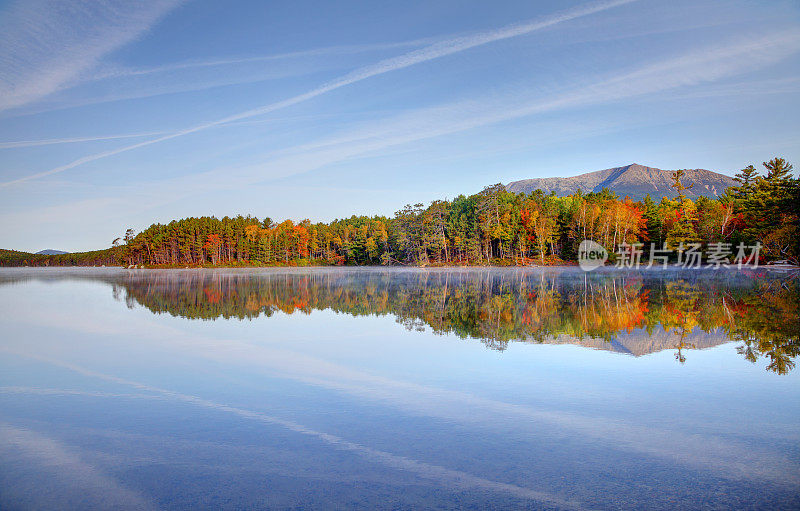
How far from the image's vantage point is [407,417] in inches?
214

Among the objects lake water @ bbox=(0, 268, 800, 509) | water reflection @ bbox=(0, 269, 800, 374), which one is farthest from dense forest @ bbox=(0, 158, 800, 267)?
lake water @ bbox=(0, 268, 800, 509)

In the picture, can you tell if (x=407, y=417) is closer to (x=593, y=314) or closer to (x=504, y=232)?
(x=593, y=314)

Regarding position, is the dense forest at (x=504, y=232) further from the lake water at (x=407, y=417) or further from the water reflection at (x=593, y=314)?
the lake water at (x=407, y=417)

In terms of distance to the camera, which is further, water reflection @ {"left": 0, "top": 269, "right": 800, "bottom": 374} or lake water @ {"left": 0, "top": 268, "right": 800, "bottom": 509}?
water reflection @ {"left": 0, "top": 269, "right": 800, "bottom": 374}

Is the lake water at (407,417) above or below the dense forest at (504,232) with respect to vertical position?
below

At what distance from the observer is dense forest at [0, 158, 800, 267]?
4509 centimetres

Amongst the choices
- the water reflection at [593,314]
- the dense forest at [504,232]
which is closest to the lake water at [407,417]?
the water reflection at [593,314]

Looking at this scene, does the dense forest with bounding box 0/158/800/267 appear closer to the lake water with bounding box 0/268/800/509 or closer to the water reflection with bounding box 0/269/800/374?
the water reflection with bounding box 0/269/800/374

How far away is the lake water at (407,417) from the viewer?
3746mm

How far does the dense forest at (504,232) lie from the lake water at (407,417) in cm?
4072

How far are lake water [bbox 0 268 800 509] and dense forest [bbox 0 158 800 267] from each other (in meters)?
40.7

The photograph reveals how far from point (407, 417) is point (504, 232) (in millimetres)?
67348

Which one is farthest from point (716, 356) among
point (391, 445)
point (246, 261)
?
point (246, 261)

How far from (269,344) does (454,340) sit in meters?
4.00
